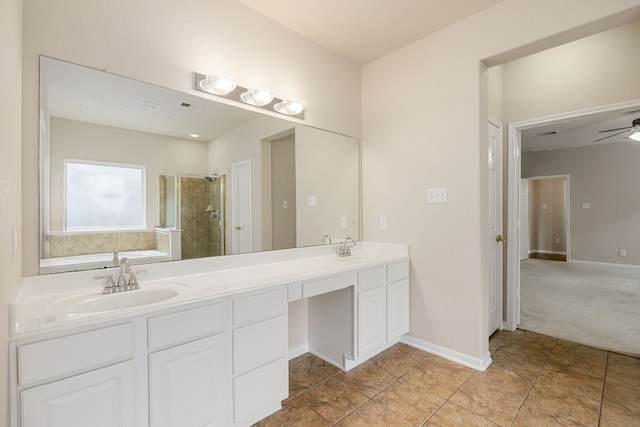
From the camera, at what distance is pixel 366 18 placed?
2238 millimetres

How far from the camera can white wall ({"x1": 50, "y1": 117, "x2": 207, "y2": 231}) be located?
58.0 inches

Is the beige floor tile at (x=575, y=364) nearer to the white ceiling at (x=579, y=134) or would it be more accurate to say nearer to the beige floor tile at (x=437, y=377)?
the beige floor tile at (x=437, y=377)

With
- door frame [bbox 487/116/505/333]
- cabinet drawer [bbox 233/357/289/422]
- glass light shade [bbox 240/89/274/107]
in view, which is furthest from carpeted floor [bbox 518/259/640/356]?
glass light shade [bbox 240/89/274/107]

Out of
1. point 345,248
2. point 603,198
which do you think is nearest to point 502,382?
point 345,248

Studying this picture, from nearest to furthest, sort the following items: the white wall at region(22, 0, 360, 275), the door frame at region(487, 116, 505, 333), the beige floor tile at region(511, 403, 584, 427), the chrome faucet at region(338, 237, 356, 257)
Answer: the white wall at region(22, 0, 360, 275)
the beige floor tile at region(511, 403, 584, 427)
the chrome faucet at region(338, 237, 356, 257)
the door frame at region(487, 116, 505, 333)

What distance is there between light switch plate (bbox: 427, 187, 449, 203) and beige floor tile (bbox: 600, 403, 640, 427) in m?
1.54

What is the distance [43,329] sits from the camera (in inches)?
40.1

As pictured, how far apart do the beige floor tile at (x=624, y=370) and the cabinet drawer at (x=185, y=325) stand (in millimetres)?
2616

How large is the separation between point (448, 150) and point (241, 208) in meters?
1.64

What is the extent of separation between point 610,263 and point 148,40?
27.2 feet

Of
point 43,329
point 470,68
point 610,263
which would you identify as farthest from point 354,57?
point 610,263

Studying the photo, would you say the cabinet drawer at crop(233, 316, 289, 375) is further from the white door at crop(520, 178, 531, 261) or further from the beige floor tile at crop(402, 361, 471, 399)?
the white door at crop(520, 178, 531, 261)

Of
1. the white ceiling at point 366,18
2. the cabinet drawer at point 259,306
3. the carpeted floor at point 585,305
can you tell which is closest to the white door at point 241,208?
the cabinet drawer at point 259,306

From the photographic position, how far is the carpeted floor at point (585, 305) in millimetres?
2781
